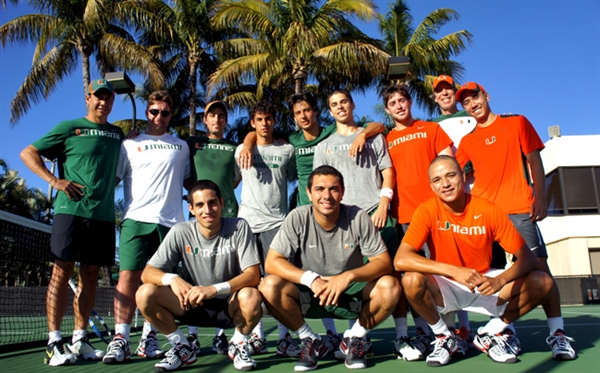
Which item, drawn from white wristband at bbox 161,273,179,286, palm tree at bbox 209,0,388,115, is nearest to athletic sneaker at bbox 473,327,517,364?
white wristband at bbox 161,273,179,286

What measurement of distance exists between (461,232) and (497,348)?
95 centimetres

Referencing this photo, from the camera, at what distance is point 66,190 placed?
4.80 m

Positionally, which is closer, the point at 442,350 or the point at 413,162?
the point at 442,350

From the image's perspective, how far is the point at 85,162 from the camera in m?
5.04

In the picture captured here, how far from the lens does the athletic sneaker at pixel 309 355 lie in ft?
12.8

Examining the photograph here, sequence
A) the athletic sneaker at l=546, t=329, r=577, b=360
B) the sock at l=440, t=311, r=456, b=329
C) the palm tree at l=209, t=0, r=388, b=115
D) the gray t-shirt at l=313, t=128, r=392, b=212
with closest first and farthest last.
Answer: the athletic sneaker at l=546, t=329, r=577, b=360
the sock at l=440, t=311, r=456, b=329
the gray t-shirt at l=313, t=128, r=392, b=212
the palm tree at l=209, t=0, r=388, b=115

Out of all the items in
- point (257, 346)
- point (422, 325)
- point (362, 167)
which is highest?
point (362, 167)

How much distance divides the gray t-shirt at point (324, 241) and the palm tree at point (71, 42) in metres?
20.3

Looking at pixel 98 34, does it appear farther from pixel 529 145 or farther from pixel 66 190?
pixel 529 145

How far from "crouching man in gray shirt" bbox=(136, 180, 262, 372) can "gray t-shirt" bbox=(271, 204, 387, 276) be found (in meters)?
0.33

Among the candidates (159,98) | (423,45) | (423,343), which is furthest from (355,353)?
(423,45)

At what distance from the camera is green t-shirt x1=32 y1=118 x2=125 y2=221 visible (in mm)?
4937

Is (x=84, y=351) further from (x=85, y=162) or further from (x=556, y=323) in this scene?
(x=556, y=323)

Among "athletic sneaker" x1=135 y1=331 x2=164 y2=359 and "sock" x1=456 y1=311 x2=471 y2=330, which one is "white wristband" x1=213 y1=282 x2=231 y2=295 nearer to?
"athletic sneaker" x1=135 y1=331 x2=164 y2=359
